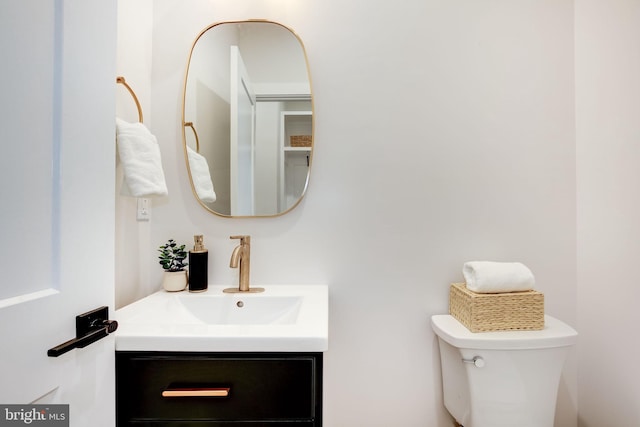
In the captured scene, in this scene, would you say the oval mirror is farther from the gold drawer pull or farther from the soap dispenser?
the gold drawer pull

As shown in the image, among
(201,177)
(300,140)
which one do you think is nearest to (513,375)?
(300,140)

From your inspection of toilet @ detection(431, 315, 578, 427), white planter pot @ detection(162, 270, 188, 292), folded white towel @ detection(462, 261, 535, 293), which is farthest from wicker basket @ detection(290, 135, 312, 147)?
toilet @ detection(431, 315, 578, 427)

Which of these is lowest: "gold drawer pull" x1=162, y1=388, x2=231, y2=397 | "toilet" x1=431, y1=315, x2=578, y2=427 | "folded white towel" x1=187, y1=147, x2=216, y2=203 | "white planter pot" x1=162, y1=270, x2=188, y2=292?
"toilet" x1=431, y1=315, x2=578, y2=427

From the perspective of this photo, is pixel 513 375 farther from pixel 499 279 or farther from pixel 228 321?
pixel 228 321

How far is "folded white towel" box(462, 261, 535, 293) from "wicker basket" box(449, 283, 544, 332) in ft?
0.07

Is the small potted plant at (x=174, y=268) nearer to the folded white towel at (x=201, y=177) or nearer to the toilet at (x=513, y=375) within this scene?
the folded white towel at (x=201, y=177)

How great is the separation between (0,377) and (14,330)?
68 mm

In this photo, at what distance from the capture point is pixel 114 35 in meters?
0.73

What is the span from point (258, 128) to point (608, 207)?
1.37 m

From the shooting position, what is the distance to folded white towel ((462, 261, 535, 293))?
107 cm

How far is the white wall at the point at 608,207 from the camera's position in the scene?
41.0 inches

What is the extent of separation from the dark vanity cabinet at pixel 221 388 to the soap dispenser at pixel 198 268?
1.41 feet

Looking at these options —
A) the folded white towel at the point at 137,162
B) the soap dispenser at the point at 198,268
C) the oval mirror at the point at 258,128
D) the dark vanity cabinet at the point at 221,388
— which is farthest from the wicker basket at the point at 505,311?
the folded white towel at the point at 137,162

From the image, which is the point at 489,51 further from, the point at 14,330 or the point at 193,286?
the point at 14,330
